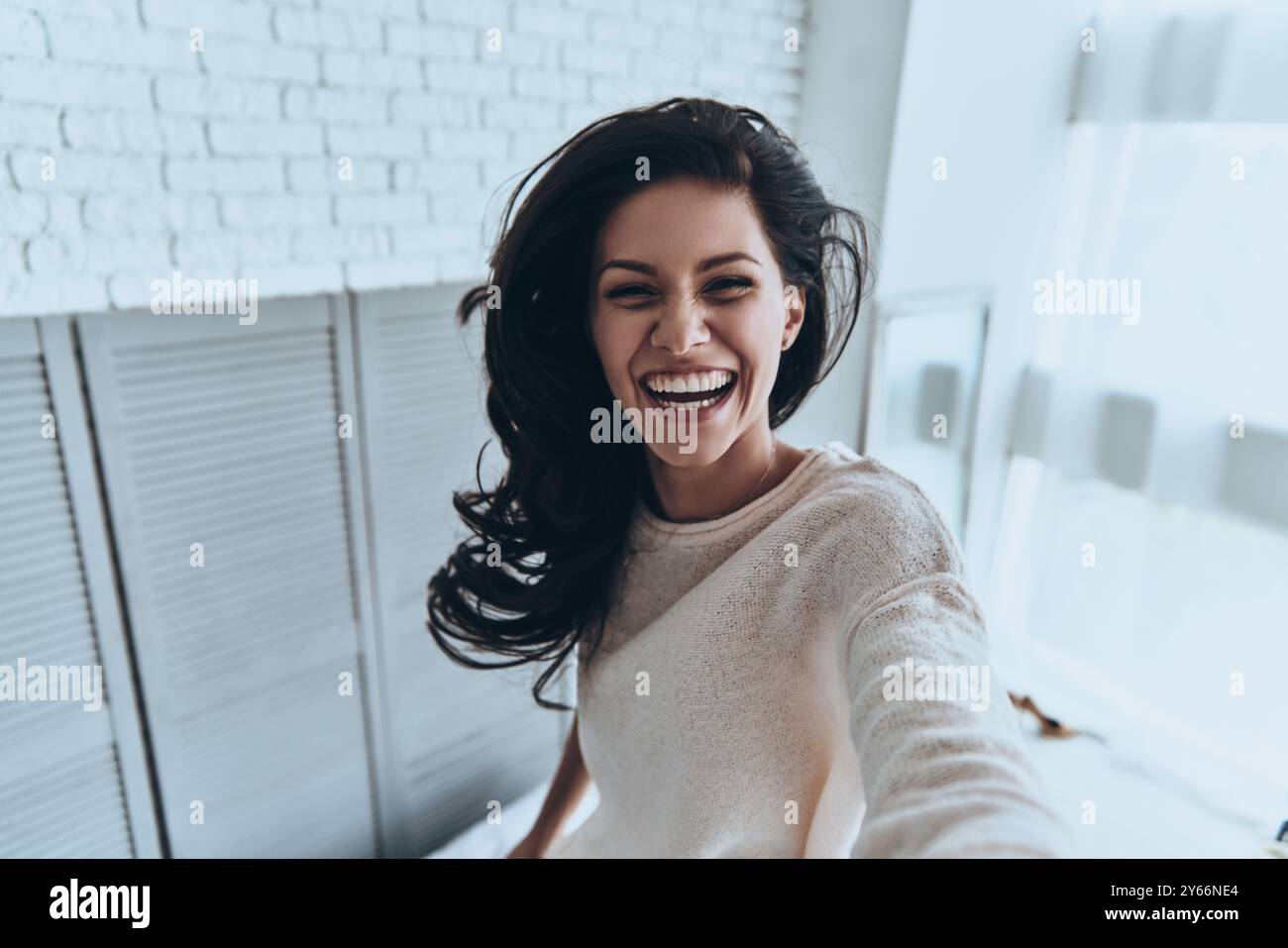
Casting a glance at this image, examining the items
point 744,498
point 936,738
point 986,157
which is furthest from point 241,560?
point 986,157

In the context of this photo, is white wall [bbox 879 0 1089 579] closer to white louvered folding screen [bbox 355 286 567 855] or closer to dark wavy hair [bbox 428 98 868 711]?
white louvered folding screen [bbox 355 286 567 855]

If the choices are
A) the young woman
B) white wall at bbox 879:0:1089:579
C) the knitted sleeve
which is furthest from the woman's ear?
white wall at bbox 879:0:1089:579

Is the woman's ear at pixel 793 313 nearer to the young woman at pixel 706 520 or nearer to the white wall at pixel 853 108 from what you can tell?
the young woman at pixel 706 520

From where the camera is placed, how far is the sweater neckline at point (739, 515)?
34.6 inches

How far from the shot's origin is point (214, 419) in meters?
1.47

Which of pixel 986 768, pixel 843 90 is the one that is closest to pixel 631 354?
pixel 986 768

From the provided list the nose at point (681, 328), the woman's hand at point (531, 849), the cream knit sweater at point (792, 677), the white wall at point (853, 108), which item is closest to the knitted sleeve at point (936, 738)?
the cream knit sweater at point (792, 677)

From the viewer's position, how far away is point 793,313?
0.96m

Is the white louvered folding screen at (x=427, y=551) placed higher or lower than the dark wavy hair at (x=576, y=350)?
lower

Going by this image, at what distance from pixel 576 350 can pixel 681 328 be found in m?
0.21

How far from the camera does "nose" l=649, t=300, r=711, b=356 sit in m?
0.81

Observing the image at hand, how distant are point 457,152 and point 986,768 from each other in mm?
1453
